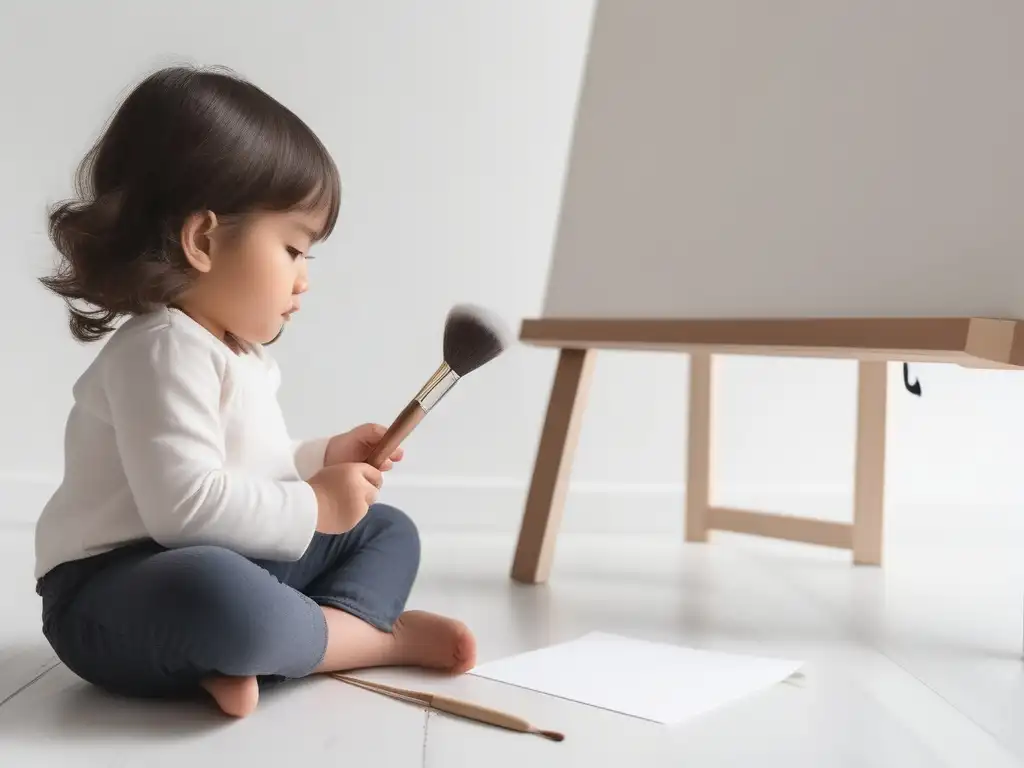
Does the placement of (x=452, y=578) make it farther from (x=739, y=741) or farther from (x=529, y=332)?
(x=739, y=741)

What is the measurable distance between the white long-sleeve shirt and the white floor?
0.14 m

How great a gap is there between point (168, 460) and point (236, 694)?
189 mm

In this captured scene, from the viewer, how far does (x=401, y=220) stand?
1.96 metres

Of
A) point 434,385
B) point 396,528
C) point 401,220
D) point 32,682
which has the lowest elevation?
point 32,682

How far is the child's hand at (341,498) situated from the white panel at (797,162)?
52 cm

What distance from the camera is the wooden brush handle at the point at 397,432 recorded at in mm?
958

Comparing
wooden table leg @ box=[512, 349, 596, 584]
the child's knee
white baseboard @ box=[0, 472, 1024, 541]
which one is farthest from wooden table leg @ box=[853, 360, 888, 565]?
the child's knee

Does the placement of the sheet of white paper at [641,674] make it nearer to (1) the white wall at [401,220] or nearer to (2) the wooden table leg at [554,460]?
(2) the wooden table leg at [554,460]

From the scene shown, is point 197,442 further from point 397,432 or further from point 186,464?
point 397,432

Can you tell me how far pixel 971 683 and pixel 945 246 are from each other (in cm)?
42

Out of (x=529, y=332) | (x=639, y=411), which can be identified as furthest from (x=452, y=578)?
(x=639, y=411)

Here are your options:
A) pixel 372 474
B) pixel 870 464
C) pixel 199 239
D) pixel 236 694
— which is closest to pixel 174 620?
pixel 236 694

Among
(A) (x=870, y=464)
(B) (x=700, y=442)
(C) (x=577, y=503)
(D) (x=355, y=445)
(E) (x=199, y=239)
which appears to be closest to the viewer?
(E) (x=199, y=239)

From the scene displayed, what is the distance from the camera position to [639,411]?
2053mm
